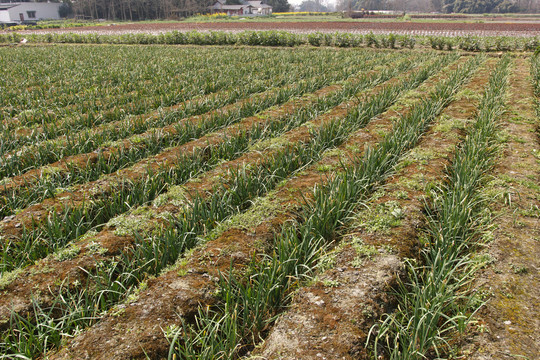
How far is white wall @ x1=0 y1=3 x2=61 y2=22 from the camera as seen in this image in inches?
2491

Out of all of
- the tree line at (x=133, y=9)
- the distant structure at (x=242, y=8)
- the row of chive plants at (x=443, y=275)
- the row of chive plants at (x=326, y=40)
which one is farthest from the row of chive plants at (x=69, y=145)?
the distant structure at (x=242, y=8)

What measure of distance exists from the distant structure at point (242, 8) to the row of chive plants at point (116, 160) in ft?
245

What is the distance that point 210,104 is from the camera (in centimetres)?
757

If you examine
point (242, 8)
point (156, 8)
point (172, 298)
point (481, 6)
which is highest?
point (242, 8)

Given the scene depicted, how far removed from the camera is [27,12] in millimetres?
64562

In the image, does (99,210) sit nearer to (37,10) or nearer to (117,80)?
(117,80)

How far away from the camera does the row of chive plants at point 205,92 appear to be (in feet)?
19.8

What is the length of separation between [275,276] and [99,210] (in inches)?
76.5

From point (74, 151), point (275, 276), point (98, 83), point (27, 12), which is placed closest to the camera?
point (275, 276)

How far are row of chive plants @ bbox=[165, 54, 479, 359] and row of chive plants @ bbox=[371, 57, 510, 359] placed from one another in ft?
2.15

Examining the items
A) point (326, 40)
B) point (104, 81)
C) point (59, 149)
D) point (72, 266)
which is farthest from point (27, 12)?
point (72, 266)

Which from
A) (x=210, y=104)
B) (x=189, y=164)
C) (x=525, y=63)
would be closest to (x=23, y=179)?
(x=189, y=164)

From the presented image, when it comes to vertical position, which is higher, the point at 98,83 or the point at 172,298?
the point at 98,83

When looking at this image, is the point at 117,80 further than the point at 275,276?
Yes
